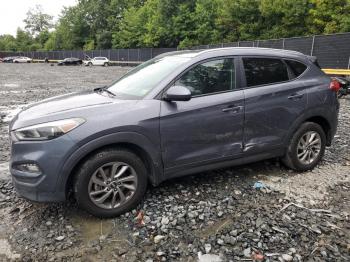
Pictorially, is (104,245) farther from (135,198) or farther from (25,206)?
(25,206)

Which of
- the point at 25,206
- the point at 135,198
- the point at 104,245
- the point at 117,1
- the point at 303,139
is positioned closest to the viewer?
the point at 104,245

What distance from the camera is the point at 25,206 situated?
390 cm

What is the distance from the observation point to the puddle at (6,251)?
9.80 feet

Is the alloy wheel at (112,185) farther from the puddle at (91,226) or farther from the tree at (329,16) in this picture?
the tree at (329,16)

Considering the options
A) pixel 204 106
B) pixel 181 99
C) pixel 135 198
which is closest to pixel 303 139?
pixel 204 106

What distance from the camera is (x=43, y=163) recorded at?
10.4 ft

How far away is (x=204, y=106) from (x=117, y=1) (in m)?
71.8

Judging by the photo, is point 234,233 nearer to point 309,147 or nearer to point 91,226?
point 91,226

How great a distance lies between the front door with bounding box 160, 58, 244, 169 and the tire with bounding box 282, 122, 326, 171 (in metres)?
0.95

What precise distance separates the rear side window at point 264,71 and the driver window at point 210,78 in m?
0.25

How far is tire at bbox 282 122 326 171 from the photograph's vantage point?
4.62 metres

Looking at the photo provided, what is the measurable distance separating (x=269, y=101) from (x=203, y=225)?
186 cm

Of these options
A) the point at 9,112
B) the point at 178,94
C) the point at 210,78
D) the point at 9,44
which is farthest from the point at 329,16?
the point at 9,44

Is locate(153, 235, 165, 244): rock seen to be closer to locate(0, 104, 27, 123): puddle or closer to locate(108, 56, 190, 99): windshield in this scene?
A: locate(108, 56, 190, 99): windshield
